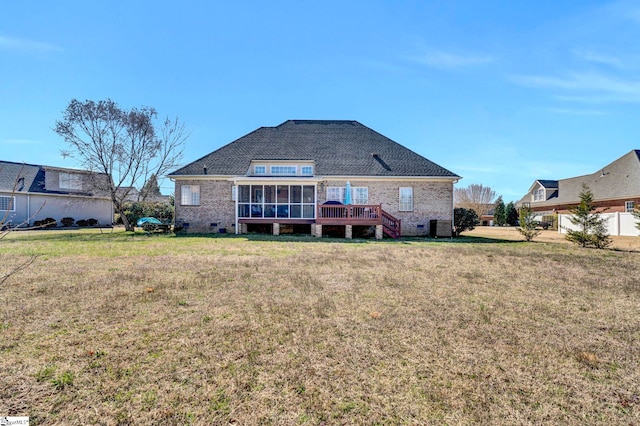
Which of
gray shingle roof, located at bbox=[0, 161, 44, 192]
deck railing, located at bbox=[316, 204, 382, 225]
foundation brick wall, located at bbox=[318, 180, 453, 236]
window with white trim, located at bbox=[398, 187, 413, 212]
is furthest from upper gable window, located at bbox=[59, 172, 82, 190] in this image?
window with white trim, located at bbox=[398, 187, 413, 212]

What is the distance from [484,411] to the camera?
7.86ft

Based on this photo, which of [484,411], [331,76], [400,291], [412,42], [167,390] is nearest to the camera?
[484,411]

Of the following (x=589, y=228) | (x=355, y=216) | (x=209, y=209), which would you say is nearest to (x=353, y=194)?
(x=355, y=216)

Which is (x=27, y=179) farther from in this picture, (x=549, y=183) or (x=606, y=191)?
(x=549, y=183)

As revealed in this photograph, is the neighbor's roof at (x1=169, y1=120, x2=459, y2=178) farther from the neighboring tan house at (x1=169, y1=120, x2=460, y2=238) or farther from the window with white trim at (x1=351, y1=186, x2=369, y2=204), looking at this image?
the window with white trim at (x1=351, y1=186, x2=369, y2=204)

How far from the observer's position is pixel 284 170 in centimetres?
2164

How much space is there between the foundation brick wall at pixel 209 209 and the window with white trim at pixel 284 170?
3137mm

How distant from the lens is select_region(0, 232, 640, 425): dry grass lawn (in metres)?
2.44

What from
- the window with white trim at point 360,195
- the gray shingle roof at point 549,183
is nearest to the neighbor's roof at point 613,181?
the gray shingle roof at point 549,183

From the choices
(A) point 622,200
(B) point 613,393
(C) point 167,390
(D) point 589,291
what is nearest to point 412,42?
(D) point 589,291

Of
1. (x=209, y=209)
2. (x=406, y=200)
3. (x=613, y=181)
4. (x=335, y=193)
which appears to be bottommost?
(x=209, y=209)

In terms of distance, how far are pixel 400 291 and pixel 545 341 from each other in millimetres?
2582

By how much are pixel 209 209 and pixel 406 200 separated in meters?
13.4

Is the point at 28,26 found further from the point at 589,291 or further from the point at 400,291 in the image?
the point at 589,291
